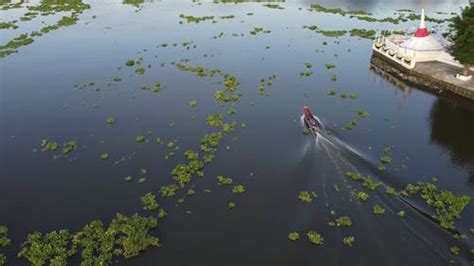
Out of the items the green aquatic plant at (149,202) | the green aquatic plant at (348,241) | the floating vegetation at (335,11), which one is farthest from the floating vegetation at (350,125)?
the floating vegetation at (335,11)

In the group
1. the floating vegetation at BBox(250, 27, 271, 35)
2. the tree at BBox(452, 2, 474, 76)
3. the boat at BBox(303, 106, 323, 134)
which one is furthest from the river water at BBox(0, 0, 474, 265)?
the floating vegetation at BBox(250, 27, 271, 35)

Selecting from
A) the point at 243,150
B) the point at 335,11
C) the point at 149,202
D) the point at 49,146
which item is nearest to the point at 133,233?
the point at 149,202

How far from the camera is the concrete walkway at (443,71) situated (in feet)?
185

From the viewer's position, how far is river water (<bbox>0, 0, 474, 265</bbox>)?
98.6 feet

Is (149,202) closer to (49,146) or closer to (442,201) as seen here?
(49,146)

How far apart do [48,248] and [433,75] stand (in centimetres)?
5802

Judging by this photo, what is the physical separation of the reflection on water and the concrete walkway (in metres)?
4.71

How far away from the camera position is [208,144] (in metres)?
43.3

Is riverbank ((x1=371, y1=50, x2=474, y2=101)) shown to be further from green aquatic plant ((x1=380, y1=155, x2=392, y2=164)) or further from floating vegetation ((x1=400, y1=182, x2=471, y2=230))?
floating vegetation ((x1=400, y1=182, x2=471, y2=230))

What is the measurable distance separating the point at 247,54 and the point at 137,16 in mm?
52158

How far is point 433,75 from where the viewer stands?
60406 millimetres

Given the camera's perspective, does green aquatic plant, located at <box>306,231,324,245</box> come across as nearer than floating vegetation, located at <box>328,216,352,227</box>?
Yes

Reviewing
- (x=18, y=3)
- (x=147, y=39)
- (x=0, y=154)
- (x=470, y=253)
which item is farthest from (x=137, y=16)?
(x=470, y=253)

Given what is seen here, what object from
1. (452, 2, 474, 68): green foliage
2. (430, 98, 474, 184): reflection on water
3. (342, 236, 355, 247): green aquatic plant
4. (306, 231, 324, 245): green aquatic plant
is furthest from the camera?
(452, 2, 474, 68): green foliage
